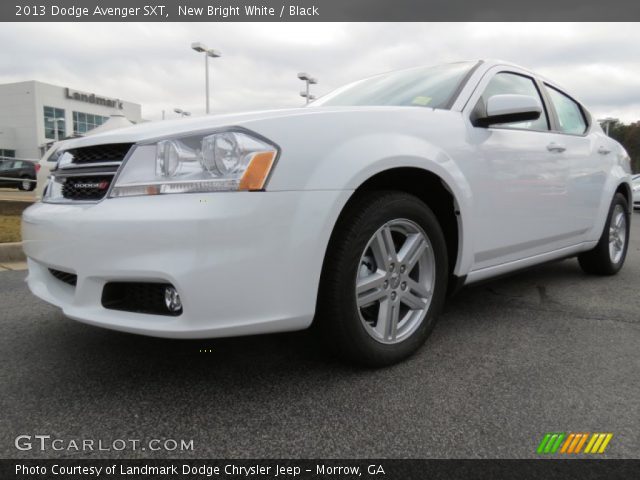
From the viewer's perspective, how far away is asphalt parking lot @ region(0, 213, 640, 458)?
1.58m

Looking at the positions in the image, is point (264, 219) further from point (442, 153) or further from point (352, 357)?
point (442, 153)

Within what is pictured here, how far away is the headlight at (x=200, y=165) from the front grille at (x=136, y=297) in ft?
1.08

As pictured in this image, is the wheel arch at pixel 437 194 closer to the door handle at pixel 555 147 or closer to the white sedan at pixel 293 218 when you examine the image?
the white sedan at pixel 293 218

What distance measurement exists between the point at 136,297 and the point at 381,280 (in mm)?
971

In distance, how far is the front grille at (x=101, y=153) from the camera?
6.05ft

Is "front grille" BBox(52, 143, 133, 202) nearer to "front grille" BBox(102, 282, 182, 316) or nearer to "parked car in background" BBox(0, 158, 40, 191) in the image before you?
"front grille" BBox(102, 282, 182, 316)

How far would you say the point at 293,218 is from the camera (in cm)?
172

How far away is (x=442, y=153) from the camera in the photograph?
225 centimetres

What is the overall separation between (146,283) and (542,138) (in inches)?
94.6

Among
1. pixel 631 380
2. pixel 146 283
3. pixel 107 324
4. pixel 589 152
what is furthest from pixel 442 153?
pixel 589 152

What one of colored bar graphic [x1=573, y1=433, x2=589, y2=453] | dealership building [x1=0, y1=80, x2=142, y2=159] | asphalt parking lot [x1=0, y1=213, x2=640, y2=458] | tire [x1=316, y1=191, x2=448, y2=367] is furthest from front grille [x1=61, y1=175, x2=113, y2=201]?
dealership building [x1=0, y1=80, x2=142, y2=159]

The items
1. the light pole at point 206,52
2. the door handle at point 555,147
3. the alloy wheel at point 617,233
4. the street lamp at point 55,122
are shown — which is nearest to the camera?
the door handle at point 555,147

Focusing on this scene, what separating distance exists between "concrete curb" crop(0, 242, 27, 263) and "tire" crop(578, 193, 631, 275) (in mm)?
4969
